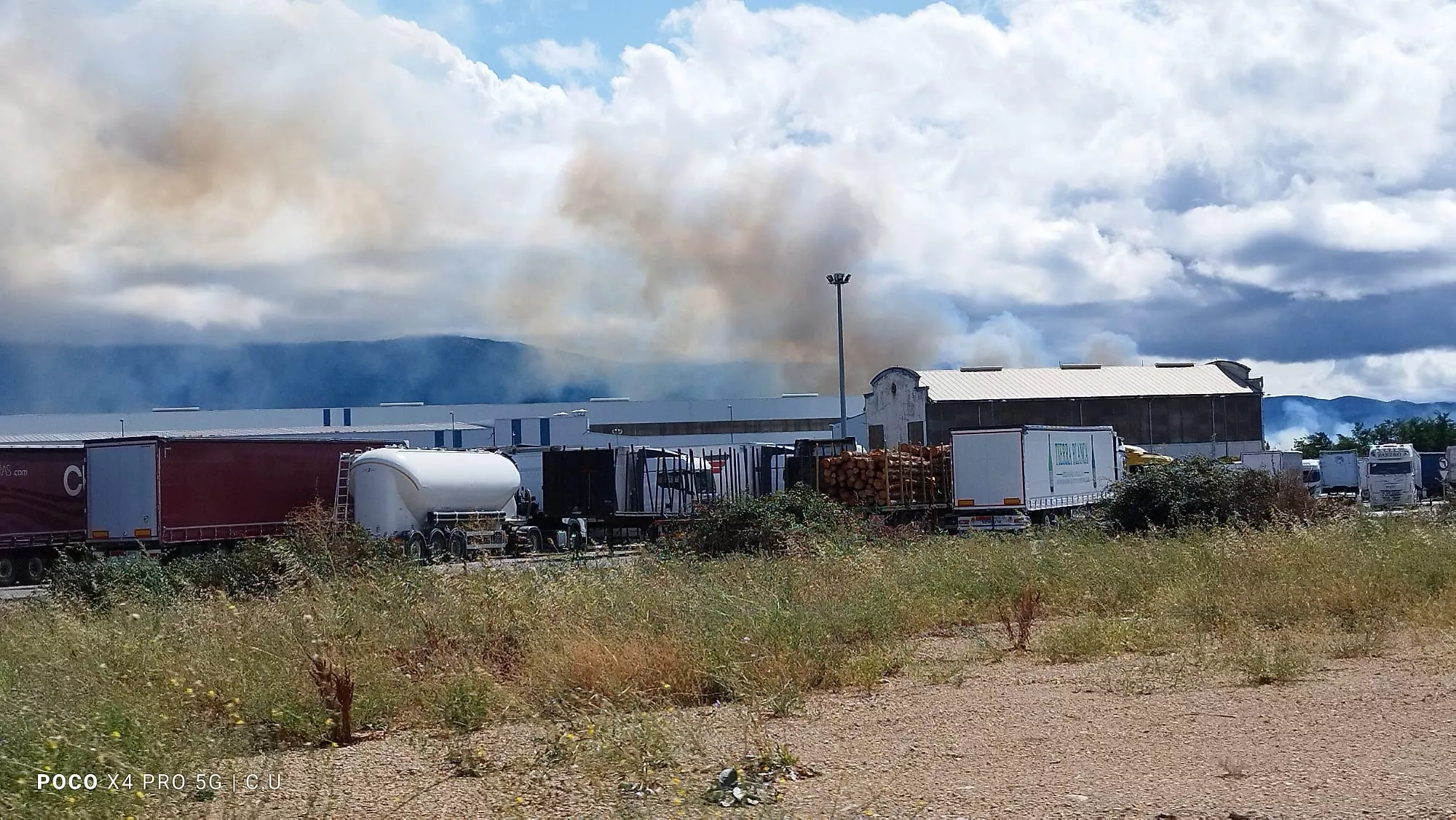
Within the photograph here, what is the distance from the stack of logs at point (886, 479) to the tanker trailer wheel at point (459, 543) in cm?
928

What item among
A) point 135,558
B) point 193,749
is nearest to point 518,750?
point 193,749

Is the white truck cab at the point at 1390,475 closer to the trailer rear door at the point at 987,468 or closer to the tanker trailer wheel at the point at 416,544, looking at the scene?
the trailer rear door at the point at 987,468

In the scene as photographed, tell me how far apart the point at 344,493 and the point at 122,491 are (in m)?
5.62

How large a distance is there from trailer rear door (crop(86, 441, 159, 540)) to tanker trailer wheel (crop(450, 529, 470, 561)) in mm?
7132

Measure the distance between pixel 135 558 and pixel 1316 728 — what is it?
1670cm

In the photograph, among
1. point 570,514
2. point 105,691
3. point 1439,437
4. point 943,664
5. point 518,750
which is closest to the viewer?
point 518,750

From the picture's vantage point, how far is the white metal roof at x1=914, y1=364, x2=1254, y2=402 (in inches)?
2736

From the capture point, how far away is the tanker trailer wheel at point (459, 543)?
110 feet

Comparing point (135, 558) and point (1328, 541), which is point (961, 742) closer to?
point (1328, 541)

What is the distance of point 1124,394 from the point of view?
70.8m

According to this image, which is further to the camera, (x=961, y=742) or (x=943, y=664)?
(x=943, y=664)

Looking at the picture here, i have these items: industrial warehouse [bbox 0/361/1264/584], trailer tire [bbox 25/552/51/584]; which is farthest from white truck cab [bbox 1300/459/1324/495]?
trailer tire [bbox 25/552/51/584]

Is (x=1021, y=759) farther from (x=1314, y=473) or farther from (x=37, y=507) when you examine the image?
(x=1314, y=473)

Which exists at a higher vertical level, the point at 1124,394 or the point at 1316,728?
the point at 1124,394
